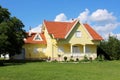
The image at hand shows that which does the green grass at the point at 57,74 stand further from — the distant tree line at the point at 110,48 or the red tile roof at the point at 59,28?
the distant tree line at the point at 110,48

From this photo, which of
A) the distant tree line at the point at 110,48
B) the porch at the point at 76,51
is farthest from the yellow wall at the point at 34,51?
the distant tree line at the point at 110,48

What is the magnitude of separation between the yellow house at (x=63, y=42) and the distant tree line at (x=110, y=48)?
1.69m

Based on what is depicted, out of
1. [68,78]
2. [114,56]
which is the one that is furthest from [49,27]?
[68,78]

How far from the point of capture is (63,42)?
56625 mm

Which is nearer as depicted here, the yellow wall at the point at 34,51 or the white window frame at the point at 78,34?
the white window frame at the point at 78,34

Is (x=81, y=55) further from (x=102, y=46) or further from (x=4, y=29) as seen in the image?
(x=4, y=29)

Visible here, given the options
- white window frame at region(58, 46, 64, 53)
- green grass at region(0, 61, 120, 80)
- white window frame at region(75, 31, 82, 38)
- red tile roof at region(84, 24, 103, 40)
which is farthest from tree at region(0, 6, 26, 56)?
green grass at region(0, 61, 120, 80)

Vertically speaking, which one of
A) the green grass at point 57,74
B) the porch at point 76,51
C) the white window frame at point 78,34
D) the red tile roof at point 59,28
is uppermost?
the red tile roof at point 59,28

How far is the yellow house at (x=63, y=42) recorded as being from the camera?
2228 inches

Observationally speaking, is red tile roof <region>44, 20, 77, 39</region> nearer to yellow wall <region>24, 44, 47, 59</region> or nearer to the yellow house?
the yellow house

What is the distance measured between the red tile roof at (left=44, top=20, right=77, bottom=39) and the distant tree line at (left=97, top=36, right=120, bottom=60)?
684 cm

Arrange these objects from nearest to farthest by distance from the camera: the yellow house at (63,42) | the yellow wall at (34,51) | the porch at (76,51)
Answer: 1. the yellow house at (63,42)
2. the porch at (76,51)
3. the yellow wall at (34,51)

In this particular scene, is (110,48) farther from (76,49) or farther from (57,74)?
(57,74)

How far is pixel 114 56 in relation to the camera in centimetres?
5809
